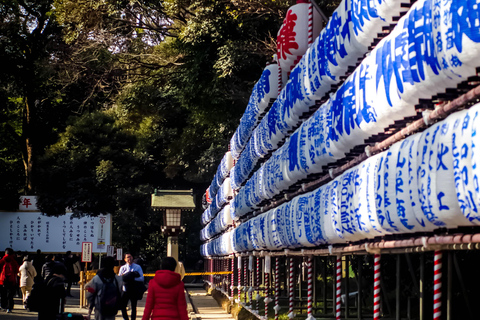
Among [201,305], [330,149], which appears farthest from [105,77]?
[330,149]

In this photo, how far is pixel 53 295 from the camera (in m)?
9.80

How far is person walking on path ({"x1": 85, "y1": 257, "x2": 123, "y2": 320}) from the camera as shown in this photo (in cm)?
923

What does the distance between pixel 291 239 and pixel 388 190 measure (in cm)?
479

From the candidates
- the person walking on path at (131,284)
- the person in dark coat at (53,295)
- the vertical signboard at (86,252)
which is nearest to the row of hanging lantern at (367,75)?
the person walking on path at (131,284)

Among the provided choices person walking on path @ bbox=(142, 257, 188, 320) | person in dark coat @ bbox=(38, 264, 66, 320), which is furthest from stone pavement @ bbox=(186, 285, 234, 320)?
person walking on path @ bbox=(142, 257, 188, 320)

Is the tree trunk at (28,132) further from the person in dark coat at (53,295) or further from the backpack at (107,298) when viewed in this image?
the backpack at (107,298)

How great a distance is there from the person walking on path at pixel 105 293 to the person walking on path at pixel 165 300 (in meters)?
1.28

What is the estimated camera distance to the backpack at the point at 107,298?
363 inches

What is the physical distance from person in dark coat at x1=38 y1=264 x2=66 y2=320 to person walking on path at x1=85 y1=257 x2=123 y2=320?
72cm

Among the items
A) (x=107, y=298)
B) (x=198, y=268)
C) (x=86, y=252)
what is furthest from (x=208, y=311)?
(x=198, y=268)

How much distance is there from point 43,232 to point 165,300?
22334mm

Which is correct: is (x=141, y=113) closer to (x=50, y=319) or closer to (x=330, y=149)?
(x=50, y=319)

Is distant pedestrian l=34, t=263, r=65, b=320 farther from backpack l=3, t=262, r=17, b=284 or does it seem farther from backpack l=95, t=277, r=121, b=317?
backpack l=3, t=262, r=17, b=284

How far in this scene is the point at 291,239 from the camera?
9.80 meters
